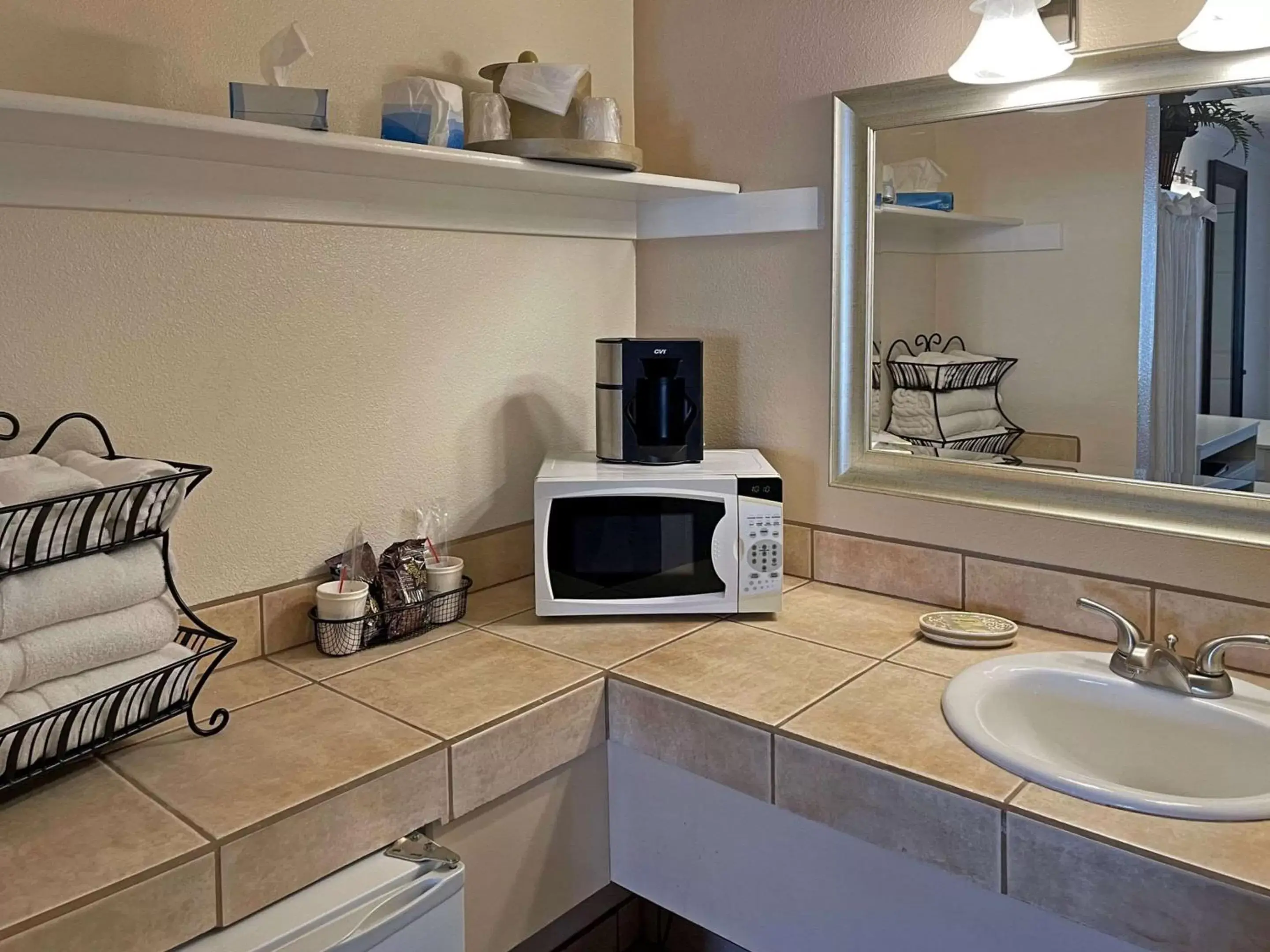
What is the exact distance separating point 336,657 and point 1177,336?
4.35 ft

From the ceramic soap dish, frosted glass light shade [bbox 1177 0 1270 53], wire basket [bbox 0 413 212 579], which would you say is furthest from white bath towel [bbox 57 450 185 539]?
frosted glass light shade [bbox 1177 0 1270 53]

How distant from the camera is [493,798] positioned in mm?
1336

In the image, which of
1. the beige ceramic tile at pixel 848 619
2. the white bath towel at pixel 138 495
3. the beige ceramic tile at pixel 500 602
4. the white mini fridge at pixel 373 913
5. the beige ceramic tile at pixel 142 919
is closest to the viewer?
the beige ceramic tile at pixel 142 919

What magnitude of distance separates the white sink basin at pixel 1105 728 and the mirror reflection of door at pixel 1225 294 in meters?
0.40

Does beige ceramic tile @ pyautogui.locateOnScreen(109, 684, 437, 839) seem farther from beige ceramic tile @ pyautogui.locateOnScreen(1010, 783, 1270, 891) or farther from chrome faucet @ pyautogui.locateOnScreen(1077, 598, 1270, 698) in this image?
chrome faucet @ pyautogui.locateOnScreen(1077, 598, 1270, 698)

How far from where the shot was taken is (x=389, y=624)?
159cm

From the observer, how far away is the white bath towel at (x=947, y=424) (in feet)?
5.42

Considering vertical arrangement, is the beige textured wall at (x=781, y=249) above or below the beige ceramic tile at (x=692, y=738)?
above

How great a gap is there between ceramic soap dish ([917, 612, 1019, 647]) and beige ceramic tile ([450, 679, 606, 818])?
534 millimetres

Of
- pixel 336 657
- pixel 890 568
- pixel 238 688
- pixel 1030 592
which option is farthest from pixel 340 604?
pixel 1030 592

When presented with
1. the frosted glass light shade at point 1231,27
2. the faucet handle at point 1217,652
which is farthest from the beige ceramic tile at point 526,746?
the frosted glass light shade at point 1231,27

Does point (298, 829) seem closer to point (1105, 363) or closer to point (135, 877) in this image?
point (135, 877)

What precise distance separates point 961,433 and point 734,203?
0.61 m

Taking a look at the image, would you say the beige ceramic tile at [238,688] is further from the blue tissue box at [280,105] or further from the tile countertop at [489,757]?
the blue tissue box at [280,105]
